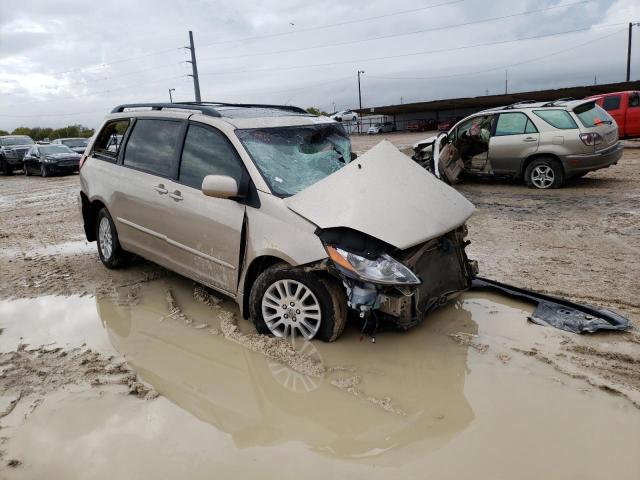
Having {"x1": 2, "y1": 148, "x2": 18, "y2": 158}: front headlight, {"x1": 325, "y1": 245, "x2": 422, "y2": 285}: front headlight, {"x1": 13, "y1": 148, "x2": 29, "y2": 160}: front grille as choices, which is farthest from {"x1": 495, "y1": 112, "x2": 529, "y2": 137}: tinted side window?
{"x1": 2, "y1": 148, "x2": 18, "y2": 158}: front headlight

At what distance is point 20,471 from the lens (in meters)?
2.59

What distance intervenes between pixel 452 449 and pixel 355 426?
0.55m

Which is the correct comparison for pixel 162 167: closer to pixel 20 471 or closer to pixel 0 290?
pixel 0 290

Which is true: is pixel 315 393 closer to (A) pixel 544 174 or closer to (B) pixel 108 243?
(B) pixel 108 243

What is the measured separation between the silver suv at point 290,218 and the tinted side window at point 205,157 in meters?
0.01

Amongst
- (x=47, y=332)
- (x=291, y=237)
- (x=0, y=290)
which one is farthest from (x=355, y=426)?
(x=0, y=290)

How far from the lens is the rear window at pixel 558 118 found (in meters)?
9.45

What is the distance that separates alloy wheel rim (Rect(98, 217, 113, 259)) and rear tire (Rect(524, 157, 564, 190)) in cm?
806

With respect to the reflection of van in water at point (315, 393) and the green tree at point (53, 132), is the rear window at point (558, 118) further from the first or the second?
the green tree at point (53, 132)

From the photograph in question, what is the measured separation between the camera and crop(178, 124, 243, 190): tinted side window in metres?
4.14

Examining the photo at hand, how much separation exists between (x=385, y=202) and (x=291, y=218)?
70 centimetres

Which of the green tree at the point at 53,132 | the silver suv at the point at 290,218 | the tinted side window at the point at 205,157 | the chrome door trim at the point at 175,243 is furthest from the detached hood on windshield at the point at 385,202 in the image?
the green tree at the point at 53,132

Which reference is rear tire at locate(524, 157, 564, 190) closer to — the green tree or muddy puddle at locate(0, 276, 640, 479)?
muddy puddle at locate(0, 276, 640, 479)

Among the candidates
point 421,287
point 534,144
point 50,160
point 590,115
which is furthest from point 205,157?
point 50,160
